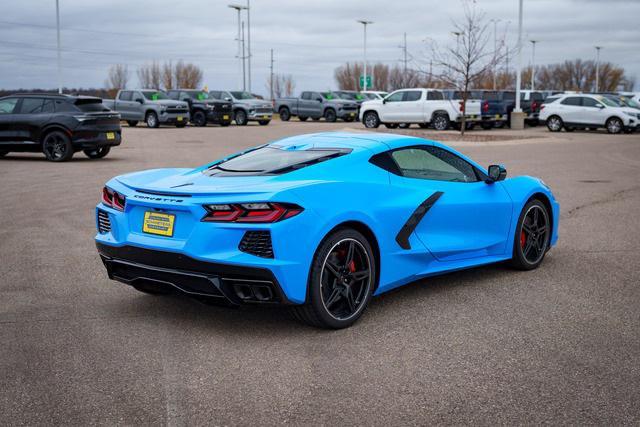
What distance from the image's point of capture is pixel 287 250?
487cm

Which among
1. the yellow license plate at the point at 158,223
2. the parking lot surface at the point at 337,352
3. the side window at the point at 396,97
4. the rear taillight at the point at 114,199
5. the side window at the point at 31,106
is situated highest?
the side window at the point at 396,97

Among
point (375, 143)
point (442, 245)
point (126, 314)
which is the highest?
point (375, 143)

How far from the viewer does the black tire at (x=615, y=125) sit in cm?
3412

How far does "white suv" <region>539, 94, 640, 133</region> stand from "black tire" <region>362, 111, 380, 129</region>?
25.2 feet

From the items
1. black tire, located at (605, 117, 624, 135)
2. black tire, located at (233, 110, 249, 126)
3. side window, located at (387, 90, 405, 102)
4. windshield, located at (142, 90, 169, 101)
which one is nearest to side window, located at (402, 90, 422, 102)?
side window, located at (387, 90, 405, 102)

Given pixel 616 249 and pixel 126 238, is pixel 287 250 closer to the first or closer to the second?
pixel 126 238

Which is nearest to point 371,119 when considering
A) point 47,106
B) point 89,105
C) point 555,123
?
point 555,123

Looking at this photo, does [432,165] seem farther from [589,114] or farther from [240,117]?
[240,117]

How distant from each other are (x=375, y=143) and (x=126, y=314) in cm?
225

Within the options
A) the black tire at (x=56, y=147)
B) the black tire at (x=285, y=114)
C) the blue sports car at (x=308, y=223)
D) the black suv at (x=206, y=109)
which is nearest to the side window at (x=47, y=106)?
the black tire at (x=56, y=147)

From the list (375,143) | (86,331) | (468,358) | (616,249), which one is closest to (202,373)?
(86,331)

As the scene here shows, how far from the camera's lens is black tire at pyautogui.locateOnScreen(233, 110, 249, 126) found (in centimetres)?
4259

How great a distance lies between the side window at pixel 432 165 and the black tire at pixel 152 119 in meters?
33.0

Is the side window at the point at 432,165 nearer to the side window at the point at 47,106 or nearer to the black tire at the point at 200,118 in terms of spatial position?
the side window at the point at 47,106
